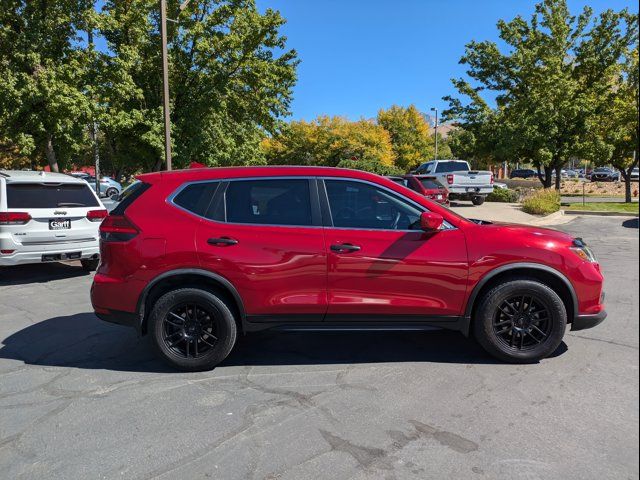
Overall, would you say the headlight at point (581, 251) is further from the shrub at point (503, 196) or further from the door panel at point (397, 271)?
the shrub at point (503, 196)

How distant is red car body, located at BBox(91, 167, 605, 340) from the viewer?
418 cm

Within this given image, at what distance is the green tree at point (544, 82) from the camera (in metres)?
22.6

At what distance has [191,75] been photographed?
20047 millimetres

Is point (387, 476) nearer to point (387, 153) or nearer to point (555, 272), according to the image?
point (555, 272)

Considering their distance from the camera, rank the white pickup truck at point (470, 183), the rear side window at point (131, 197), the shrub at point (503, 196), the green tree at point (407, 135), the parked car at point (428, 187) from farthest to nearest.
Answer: the green tree at point (407, 135) → the shrub at point (503, 196) → the white pickup truck at point (470, 183) → the parked car at point (428, 187) → the rear side window at point (131, 197)

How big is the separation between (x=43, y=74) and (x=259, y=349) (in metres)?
16.7

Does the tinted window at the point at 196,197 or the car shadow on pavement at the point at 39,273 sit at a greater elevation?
the tinted window at the point at 196,197

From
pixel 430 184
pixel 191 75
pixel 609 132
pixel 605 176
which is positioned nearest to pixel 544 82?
pixel 609 132

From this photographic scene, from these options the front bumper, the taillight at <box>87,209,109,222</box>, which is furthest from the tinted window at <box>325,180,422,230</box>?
the taillight at <box>87,209,109,222</box>

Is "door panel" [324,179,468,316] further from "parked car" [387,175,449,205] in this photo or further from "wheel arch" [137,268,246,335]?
"parked car" [387,175,449,205]

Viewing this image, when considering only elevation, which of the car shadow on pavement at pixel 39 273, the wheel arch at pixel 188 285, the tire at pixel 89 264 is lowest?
the car shadow on pavement at pixel 39 273

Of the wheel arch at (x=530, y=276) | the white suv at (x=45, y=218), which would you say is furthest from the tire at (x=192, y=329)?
the white suv at (x=45, y=218)

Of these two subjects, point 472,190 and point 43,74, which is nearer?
point 43,74

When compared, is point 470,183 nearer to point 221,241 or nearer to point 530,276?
point 530,276
